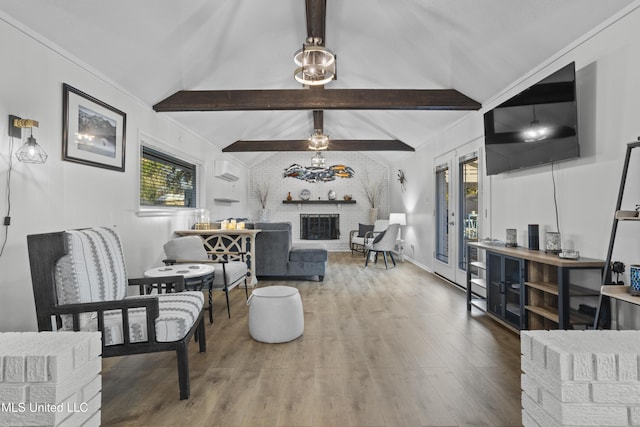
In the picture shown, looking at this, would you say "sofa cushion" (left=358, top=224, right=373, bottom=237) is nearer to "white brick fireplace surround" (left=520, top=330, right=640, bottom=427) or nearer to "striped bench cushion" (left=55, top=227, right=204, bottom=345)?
"striped bench cushion" (left=55, top=227, right=204, bottom=345)

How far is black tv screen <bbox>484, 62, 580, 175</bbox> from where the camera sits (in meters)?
2.49

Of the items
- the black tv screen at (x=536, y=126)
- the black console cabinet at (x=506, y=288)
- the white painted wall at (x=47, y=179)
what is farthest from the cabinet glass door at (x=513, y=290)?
the white painted wall at (x=47, y=179)

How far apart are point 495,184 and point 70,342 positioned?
4035 millimetres

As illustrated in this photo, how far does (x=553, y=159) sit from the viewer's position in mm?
2674

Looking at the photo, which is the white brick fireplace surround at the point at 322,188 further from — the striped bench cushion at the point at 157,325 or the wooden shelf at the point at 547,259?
the striped bench cushion at the point at 157,325

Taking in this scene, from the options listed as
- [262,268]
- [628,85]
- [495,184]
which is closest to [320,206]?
[262,268]

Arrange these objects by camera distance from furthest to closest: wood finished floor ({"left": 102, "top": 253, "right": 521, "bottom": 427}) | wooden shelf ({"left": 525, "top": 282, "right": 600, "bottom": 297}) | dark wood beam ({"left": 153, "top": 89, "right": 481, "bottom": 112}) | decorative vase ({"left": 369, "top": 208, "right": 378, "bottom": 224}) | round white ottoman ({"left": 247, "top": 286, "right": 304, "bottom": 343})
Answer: decorative vase ({"left": 369, "top": 208, "right": 378, "bottom": 224}) < dark wood beam ({"left": 153, "top": 89, "right": 481, "bottom": 112}) < round white ottoman ({"left": 247, "top": 286, "right": 304, "bottom": 343}) < wooden shelf ({"left": 525, "top": 282, "right": 600, "bottom": 297}) < wood finished floor ({"left": 102, "top": 253, "right": 521, "bottom": 427})

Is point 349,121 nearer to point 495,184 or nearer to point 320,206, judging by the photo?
point 320,206

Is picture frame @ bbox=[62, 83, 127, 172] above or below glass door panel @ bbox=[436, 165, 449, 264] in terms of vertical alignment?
above

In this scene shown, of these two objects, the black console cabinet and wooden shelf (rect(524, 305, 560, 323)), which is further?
the black console cabinet

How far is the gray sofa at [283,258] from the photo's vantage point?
199 inches

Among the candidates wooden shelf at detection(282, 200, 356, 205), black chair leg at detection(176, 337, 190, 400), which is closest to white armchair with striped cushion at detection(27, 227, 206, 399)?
black chair leg at detection(176, 337, 190, 400)

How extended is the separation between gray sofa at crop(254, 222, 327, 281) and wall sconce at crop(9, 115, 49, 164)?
3.09 m
